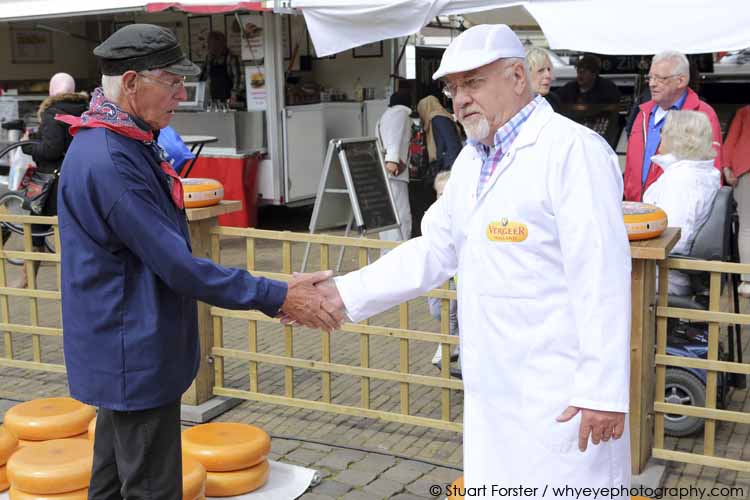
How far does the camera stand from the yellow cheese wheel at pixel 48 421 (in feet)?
14.7

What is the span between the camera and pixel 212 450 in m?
4.16

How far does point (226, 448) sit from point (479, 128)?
2094 mm

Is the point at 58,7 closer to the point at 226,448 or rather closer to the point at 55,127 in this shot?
the point at 55,127

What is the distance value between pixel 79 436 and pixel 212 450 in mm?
830

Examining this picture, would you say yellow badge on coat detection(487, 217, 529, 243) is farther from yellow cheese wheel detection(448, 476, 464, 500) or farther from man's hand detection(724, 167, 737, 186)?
man's hand detection(724, 167, 737, 186)

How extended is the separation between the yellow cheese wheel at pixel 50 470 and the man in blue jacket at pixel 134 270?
864 millimetres

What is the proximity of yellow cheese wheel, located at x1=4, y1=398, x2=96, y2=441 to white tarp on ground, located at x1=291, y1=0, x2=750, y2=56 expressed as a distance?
4.70 m

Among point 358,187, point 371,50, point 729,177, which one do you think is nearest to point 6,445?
point 358,187

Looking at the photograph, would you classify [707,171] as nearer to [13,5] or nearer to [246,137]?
[246,137]

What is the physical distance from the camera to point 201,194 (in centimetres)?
507

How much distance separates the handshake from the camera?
130 inches

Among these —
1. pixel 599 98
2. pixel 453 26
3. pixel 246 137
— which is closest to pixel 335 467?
pixel 599 98

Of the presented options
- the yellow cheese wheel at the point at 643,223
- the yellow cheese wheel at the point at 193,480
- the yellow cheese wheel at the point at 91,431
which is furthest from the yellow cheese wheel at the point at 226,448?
the yellow cheese wheel at the point at 643,223

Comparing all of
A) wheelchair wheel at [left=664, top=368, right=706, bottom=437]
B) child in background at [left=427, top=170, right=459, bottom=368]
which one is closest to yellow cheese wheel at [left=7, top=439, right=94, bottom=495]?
child in background at [left=427, top=170, right=459, bottom=368]
